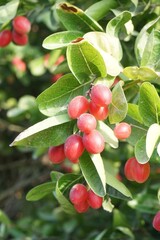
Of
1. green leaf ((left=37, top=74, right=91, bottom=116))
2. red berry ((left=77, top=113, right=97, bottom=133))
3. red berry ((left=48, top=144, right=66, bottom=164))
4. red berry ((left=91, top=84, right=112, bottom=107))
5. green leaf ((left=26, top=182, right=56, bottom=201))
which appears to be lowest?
green leaf ((left=26, top=182, right=56, bottom=201))

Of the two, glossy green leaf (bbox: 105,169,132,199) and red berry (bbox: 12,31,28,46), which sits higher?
red berry (bbox: 12,31,28,46)

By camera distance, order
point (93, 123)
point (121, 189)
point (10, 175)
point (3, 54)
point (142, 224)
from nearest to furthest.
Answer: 1. point (93, 123)
2. point (121, 189)
3. point (142, 224)
4. point (3, 54)
5. point (10, 175)

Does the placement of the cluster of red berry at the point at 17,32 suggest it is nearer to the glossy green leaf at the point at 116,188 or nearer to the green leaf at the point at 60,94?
the green leaf at the point at 60,94

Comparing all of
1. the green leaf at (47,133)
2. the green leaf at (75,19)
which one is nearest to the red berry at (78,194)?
the green leaf at (47,133)

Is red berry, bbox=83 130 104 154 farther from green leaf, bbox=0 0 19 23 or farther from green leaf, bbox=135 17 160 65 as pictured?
green leaf, bbox=0 0 19 23

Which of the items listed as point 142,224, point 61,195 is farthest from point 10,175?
point 61,195

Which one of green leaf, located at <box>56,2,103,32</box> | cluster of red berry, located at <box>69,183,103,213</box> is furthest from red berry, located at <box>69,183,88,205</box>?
green leaf, located at <box>56,2,103,32</box>

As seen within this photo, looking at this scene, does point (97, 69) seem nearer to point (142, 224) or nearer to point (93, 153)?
A: point (93, 153)
